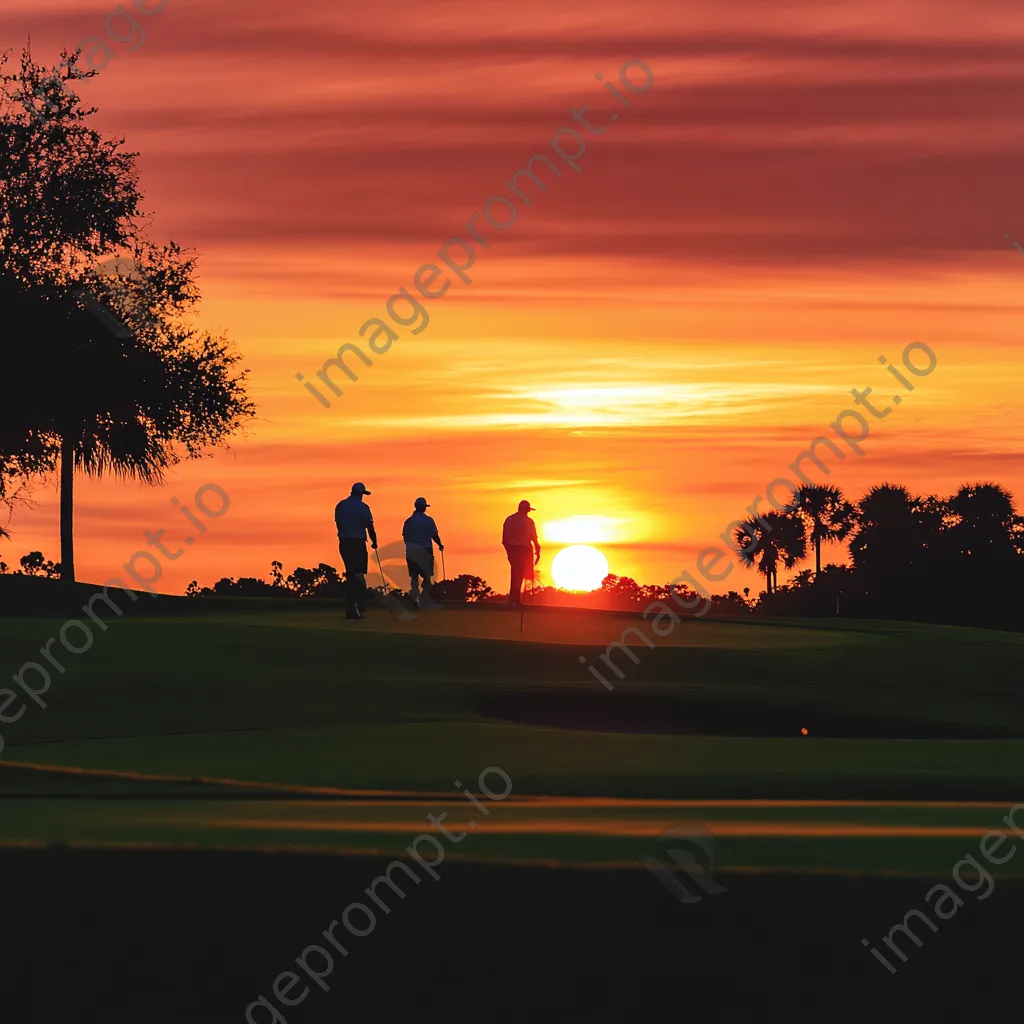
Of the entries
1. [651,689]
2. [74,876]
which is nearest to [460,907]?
[74,876]

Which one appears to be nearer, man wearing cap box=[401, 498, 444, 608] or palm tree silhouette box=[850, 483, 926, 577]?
man wearing cap box=[401, 498, 444, 608]

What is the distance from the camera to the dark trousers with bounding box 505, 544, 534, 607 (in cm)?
3362

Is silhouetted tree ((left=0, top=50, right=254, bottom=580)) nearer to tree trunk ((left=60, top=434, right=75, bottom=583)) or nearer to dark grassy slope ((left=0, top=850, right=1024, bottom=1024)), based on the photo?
tree trunk ((left=60, top=434, right=75, bottom=583))

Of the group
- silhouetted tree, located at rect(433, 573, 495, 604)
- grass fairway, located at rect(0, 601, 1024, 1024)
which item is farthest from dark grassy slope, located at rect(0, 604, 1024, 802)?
silhouetted tree, located at rect(433, 573, 495, 604)

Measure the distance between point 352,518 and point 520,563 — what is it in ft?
14.3

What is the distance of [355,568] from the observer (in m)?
31.9

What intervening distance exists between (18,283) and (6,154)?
473cm

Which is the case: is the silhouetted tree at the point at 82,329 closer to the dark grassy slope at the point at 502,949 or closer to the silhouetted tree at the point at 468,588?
the silhouetted tree at the point at 468,588

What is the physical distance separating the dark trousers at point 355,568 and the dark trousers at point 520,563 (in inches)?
114

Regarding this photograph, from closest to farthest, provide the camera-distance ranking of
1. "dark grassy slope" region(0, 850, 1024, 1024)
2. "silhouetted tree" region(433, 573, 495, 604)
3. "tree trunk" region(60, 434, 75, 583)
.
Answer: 1. "dark grassy slope" region(0, 850, 1024, 1024)
2. "tree trunk" region(60, 434, 75, 583)
3. "silhouetted tree" region(433, 573, 495, 604)

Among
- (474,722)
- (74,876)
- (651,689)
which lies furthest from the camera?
(651,689)

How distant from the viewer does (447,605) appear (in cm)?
3834

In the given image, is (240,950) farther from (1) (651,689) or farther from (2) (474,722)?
(1) (651,689)

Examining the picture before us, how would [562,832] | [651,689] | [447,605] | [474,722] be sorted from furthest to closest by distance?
[447,605] < [651,689] < [474,722] < [562,832]
